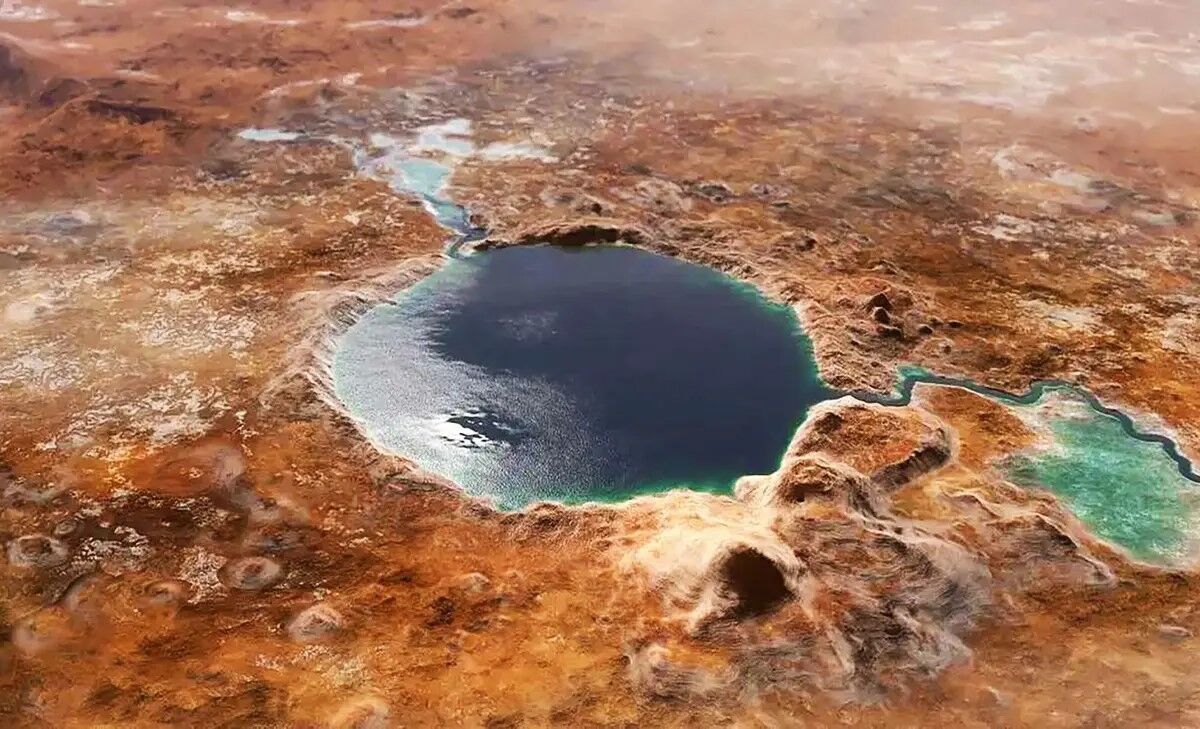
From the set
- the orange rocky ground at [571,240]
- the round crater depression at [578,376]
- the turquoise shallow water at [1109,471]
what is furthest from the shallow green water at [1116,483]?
the round crater depression at [578,376]

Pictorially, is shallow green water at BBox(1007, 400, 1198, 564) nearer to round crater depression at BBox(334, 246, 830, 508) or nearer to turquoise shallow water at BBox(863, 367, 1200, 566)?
turquoise shallow water at BBox(863, 367, 1200, 566)

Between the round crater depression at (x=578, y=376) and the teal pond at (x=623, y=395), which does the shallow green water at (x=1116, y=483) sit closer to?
the teal pond at (x=623, y=395)

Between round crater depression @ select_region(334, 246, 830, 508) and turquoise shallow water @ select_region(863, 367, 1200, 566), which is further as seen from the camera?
round crater depression @ select_region(334, 246, 830, 508)

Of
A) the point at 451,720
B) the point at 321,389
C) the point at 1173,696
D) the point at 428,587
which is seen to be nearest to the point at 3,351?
the point at 321,389

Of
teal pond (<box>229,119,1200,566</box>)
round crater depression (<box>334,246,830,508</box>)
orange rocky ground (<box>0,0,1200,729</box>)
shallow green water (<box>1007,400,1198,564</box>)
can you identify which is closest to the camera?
orange rocky ground (<box>0,0,1200,729</box>)

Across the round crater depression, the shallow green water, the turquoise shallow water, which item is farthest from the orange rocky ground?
the round crater depression

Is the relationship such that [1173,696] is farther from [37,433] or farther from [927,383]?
[37,433]
